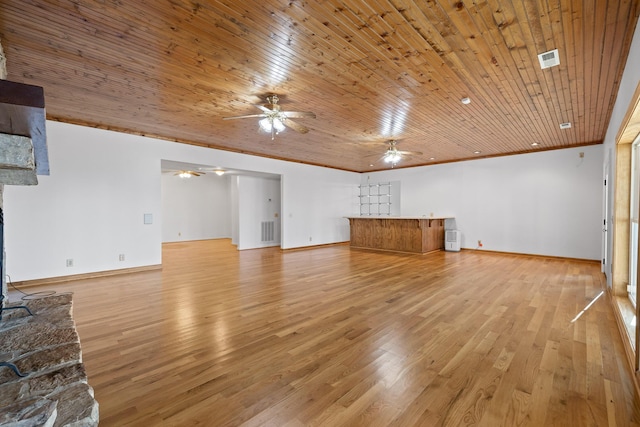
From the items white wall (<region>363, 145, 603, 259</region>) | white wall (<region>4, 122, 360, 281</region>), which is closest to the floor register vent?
white wall (<region>363, 145, 603, 259</region>)

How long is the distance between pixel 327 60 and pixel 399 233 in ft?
18.9

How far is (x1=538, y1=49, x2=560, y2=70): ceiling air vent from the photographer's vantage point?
2795mm

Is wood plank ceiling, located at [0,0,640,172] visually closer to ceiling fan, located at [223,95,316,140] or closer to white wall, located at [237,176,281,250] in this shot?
ceiling fan, located at [223,95,316,140]

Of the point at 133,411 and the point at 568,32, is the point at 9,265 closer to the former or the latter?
the point at 133,411

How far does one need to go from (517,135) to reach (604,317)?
12.8ft

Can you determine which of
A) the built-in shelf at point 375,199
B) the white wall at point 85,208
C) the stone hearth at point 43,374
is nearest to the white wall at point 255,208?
the white wall at point 85,208

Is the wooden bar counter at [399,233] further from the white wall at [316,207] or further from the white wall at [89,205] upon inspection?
the white wall at [89,205]

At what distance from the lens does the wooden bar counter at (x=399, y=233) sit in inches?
300

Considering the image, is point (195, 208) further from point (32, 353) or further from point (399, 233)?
point (32, 353)

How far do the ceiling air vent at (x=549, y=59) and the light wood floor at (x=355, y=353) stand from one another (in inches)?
104

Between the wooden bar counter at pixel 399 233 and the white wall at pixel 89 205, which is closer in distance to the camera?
the white wall at pixel 89 205

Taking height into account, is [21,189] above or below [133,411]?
above

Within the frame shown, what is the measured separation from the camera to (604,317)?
318 centimetres

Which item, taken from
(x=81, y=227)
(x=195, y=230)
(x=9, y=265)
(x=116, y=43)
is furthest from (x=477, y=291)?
(x=195, y=230)
